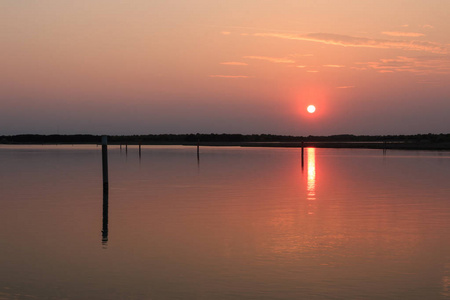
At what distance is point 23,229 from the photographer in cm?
2012

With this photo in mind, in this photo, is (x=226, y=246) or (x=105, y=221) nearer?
(x=226, y=246)

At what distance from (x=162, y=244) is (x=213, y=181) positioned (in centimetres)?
2462

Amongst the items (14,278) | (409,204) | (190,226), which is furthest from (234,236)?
(409,204)

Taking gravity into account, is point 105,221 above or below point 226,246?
above

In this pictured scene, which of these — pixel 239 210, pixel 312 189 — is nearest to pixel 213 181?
pixel 312 189

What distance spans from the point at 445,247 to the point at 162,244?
7961mm

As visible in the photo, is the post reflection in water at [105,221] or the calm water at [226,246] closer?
the calm water at [226,246]

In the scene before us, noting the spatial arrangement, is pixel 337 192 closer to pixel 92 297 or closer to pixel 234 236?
pixel 234 236

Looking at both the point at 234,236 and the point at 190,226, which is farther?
the point at 190,226

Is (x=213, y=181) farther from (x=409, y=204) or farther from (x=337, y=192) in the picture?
(x=409, y=204)

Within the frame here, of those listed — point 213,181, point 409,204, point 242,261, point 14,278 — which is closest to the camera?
point 14,278

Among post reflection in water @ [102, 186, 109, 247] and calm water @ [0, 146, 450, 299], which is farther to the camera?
post reflection in water @ [102, 186, 109, 247]

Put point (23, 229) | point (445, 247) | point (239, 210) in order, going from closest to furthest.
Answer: point (445, 247), point (23, 229), point (239, 210)

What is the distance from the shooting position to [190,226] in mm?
20734
